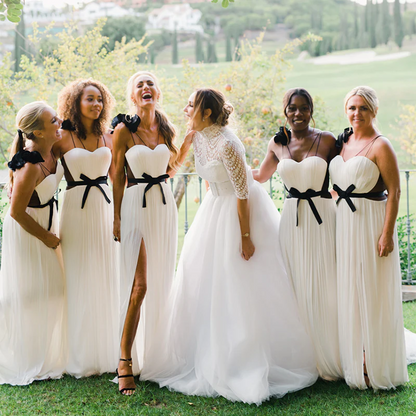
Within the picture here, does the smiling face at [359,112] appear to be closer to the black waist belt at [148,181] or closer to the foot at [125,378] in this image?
the black waist belt at [148,181]

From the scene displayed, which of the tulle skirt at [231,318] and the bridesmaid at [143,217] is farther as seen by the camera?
the bridesmaid at [143,217]

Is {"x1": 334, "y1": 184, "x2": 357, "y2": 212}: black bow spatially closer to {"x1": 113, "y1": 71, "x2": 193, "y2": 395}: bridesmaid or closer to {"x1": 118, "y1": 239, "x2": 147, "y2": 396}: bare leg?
{"x1": 113, "y1": 71, "x2": 193, "y2": 395}: bridesmaid

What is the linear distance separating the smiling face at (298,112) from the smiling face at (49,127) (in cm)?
149

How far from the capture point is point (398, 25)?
15031 millimetres

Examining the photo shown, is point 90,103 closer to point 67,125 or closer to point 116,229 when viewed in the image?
point 67,125

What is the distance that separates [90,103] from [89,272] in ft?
3.71

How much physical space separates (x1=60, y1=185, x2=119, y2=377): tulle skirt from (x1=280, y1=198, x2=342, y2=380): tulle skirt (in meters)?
1.29

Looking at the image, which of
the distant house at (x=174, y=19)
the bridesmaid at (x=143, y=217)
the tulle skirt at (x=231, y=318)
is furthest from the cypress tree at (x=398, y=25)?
the bridesmaid at (x=143, y=217)

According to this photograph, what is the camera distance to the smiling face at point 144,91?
10.9 feet

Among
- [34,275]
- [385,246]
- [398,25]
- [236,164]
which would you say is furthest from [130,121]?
[398,25]

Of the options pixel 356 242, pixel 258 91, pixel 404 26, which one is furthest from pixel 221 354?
pixel 404 26

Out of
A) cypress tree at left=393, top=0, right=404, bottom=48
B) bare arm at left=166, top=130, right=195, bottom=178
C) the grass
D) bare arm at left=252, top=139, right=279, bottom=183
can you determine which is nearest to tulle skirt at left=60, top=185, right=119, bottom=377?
the grass

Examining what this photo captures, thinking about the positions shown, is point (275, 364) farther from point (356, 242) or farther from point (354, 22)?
point (354, 22)

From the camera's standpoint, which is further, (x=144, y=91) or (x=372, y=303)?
(x=144, y=91)
